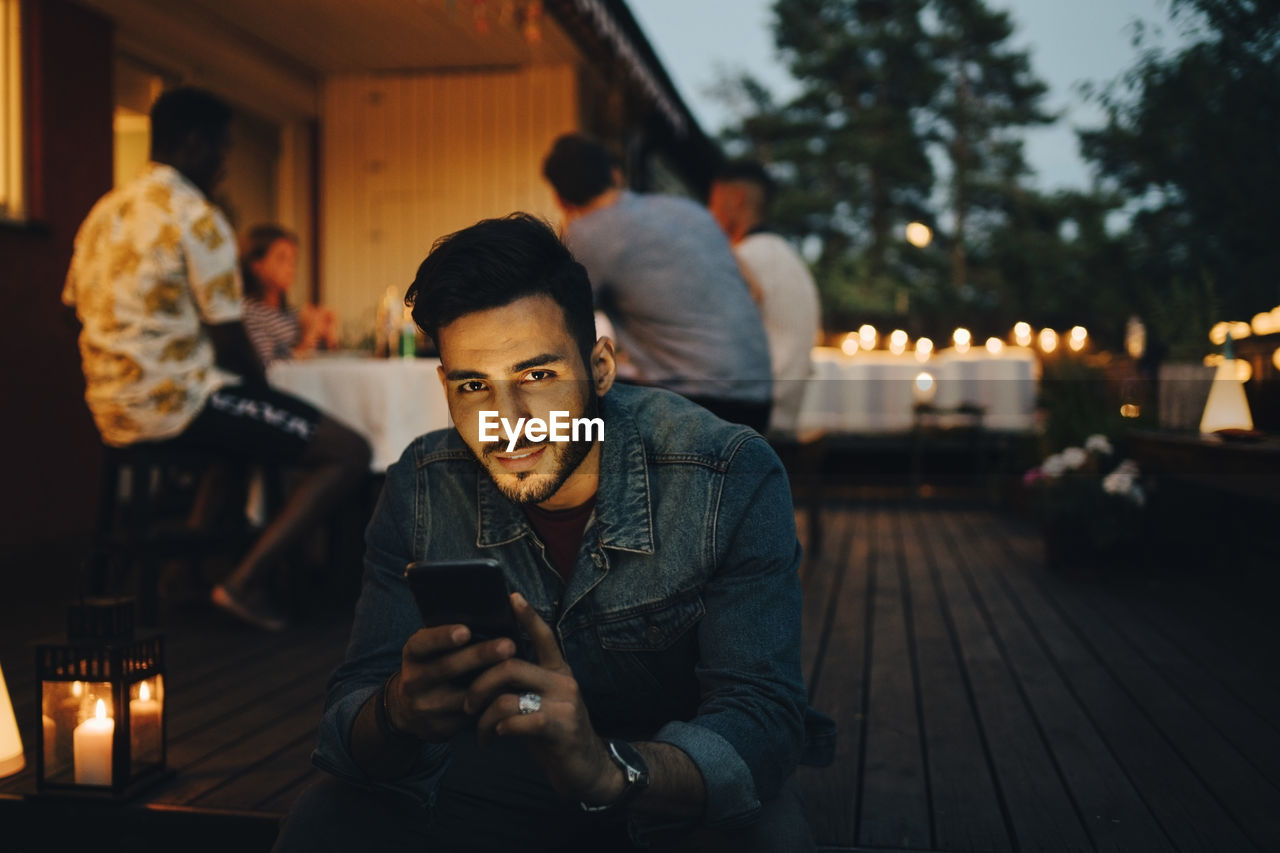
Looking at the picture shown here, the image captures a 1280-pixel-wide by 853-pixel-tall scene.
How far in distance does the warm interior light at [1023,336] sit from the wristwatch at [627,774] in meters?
9.70

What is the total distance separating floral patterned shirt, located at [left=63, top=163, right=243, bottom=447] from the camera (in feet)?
8.75

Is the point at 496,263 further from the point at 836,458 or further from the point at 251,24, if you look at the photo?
the point at 836,458

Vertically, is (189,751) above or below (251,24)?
below

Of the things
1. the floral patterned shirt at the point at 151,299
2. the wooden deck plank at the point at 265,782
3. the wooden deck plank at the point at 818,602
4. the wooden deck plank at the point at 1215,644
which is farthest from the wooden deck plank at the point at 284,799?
the wooden deck plank at the point at 1215,644

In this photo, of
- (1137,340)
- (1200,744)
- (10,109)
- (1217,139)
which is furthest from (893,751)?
(1137,340)

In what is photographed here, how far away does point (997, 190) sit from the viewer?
1827cm

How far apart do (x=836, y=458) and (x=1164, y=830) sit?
656cm

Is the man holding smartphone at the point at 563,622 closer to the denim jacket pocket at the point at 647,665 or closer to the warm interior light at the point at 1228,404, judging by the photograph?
the denim jacket pocket at the point at 647,665

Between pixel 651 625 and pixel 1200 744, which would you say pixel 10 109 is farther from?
pixel 1200 744

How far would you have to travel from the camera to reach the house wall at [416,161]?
626 centimetres

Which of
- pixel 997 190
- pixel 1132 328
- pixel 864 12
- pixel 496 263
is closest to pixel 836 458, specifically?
pixel 1132 328

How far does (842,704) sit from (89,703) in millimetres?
1462

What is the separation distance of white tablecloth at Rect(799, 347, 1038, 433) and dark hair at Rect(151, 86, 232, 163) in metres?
5.98

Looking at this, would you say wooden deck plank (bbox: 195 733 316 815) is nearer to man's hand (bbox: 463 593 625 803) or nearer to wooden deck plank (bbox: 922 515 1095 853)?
man's hand (bbox: 463 593 625 803)
